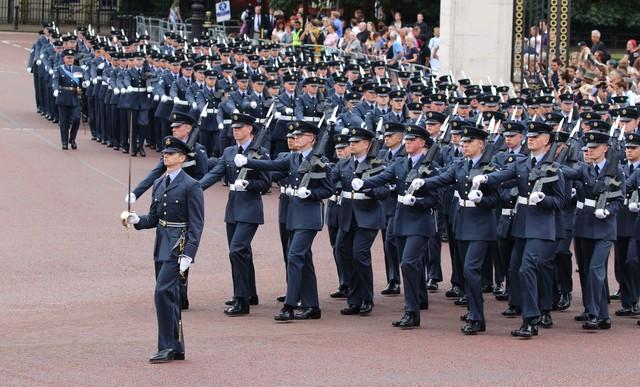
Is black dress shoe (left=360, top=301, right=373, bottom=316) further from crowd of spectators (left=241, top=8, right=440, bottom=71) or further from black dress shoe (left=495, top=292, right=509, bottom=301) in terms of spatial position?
crowd of spectators (left=241, top=8, right=440, bottom=71)

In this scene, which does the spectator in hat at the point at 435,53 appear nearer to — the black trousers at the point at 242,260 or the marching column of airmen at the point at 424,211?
the marching column of airmen at the point at 424,211

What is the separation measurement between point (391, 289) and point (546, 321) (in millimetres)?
2101

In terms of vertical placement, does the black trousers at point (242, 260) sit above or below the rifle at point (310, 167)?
below

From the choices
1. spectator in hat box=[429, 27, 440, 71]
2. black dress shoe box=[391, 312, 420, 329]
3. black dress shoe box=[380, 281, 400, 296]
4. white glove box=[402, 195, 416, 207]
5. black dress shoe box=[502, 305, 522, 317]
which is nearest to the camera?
black dress shoe box=[391, 312, 420, 329]

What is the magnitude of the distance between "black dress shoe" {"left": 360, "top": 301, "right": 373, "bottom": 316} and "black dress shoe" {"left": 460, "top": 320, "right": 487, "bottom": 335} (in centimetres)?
124

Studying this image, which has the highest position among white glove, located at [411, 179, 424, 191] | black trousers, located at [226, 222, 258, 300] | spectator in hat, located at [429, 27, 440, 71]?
spectator in hat, located at [429, 27, 440, 71]

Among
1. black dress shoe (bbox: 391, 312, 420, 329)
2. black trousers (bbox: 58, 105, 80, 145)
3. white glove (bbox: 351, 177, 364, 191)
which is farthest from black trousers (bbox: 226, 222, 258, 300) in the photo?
black trousers (bbox: 58, 105, 80, 145)

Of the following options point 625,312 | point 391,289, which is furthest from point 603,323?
point 391,289

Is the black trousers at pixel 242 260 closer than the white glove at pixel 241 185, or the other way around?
the black trousers at pixel 242 260

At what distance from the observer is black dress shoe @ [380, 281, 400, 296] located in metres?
15.8

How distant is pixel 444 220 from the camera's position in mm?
17172

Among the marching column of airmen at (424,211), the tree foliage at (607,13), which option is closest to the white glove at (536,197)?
the marching column of airmen at (424,211)

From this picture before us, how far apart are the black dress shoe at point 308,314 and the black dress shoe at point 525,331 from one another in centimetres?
187

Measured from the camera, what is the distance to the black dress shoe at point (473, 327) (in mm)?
13617
